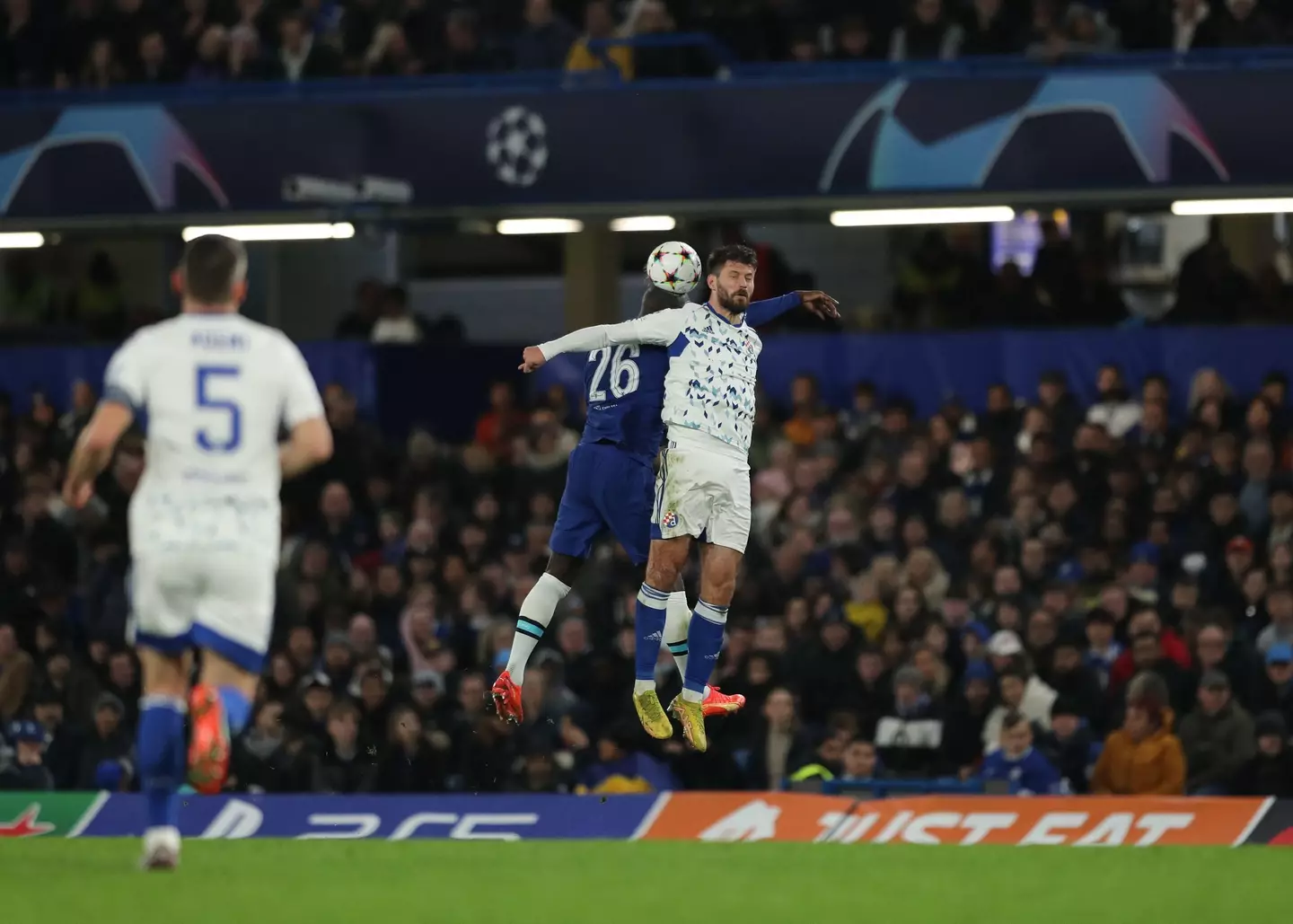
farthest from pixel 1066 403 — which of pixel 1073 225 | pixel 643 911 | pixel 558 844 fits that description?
pixel 643 911

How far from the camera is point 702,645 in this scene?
11.1 meters

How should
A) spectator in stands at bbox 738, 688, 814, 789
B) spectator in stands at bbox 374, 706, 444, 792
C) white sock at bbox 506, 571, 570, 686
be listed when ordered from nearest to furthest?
white sock at bbox 506, 571, 570, 686, spectator in stands at bbox 738, 688, 814, 789, spectator in stands at bbox 374, 706, 444, 792

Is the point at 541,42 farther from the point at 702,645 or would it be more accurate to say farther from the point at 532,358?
the point at 532,358

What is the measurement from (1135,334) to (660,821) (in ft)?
23.9

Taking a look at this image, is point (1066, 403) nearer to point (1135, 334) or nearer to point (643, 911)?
point (1135, 334)

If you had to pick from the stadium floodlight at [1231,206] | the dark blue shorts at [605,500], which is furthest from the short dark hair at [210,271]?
the stadium floodlight at [1231,206]

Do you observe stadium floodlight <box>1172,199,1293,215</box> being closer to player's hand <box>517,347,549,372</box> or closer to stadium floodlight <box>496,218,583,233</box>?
stadium floodlight <box>496,218,583,233</box>

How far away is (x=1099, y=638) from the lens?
1471 centimetres

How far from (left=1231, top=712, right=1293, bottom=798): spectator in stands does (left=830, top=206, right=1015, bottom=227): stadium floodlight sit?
628 cm

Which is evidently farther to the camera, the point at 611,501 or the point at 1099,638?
the point at 1099,638

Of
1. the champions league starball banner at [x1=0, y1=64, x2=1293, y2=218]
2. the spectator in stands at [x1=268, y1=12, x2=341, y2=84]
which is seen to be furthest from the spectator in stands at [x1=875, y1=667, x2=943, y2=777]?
the spectator in stands at [x1=268, y1=12, x2=341, y2=84]

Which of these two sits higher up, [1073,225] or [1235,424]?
[1073,225]

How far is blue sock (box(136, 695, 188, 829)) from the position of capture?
8.04 m

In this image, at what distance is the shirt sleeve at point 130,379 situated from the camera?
25.9ft
